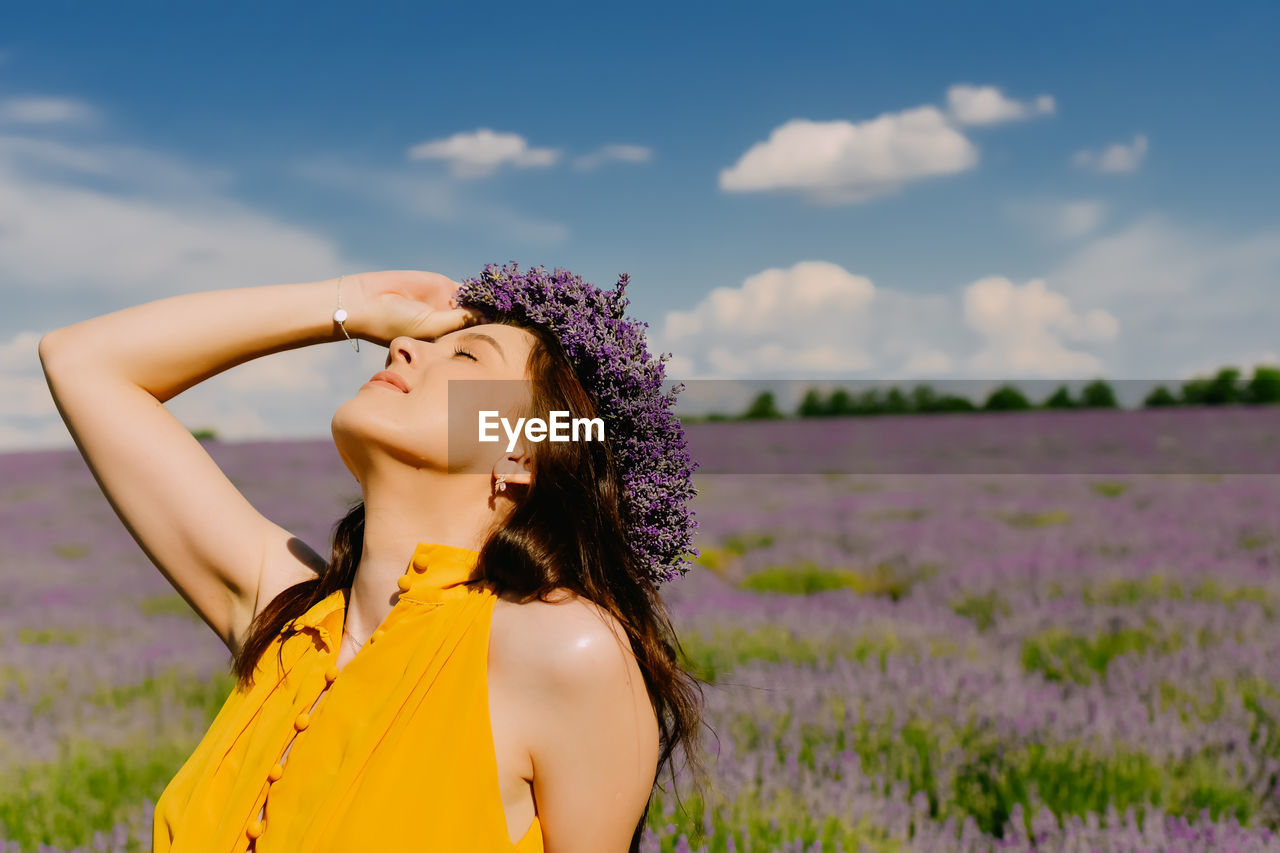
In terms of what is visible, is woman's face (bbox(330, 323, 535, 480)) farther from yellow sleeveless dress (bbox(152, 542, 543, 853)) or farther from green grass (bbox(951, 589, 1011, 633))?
green grass (bbox(951, 589, 1011, 633))

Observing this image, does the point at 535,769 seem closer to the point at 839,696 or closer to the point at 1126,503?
the point at 839,696

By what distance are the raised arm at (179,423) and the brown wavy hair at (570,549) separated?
0.18m

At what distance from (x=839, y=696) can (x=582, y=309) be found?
286 cm

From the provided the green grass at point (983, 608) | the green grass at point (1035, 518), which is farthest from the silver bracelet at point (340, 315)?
the green grass at point (1035, 518)

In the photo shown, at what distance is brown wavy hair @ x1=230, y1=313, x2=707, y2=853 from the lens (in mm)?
1945

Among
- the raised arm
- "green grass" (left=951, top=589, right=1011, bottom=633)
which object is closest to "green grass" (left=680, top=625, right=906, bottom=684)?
"green grass" (left=951, top=589, right=1011, bottom=633)

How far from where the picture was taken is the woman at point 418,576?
1.75 metres

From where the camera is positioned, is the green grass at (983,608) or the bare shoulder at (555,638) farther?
the green grass at (983,608)

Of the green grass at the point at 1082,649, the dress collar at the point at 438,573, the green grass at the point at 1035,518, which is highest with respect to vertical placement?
the dress collar at the point at 438,573

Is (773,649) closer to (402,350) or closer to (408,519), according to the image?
(408,519)

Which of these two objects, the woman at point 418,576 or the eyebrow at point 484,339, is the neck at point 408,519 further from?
the eyebrow at point 484,339

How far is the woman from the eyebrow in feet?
0.03

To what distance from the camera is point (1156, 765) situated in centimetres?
342

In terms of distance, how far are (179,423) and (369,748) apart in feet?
3.49
